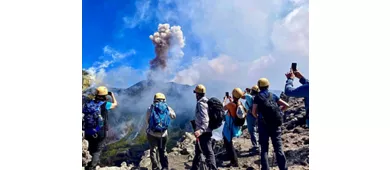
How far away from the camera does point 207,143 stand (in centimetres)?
575

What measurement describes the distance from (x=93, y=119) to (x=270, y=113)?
3.01 m

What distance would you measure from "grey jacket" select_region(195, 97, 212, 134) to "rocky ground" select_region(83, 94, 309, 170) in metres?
1.47

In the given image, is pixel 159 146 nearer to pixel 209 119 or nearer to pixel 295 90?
pixel 209 119

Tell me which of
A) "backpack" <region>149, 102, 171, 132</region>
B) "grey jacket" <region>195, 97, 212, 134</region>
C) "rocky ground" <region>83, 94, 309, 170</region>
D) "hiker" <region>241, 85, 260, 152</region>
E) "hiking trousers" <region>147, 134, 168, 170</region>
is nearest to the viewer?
"grey jacket" <region>195, 97, 212, 134</region>

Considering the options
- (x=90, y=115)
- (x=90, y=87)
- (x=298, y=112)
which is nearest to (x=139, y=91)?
(x=90, y=87)

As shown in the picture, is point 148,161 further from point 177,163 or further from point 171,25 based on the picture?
point 171,25

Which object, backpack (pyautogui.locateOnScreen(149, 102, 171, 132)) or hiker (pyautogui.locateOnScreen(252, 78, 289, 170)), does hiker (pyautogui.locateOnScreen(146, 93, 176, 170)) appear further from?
hiker (pyautogui.locateOnScreen(252, 78, 289, 170))

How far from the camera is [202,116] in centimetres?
573

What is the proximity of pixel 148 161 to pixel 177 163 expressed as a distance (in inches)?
24.6

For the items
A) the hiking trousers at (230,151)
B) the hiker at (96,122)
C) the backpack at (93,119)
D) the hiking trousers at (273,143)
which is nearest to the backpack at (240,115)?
the hiking trousers at (230,151)

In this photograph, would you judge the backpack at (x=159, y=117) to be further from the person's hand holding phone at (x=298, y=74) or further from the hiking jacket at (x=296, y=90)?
the person's hand holding phone at (x=298, y=74)

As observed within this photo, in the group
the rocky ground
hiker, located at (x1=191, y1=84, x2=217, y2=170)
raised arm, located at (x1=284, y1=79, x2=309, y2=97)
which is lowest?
the rocky ground

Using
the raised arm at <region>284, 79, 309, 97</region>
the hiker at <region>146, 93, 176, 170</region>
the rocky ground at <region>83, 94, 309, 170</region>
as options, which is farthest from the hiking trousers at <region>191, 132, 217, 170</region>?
the raised arm at <region>284, 79, 309, 97</region>

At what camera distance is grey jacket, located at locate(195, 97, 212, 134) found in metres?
5.69
